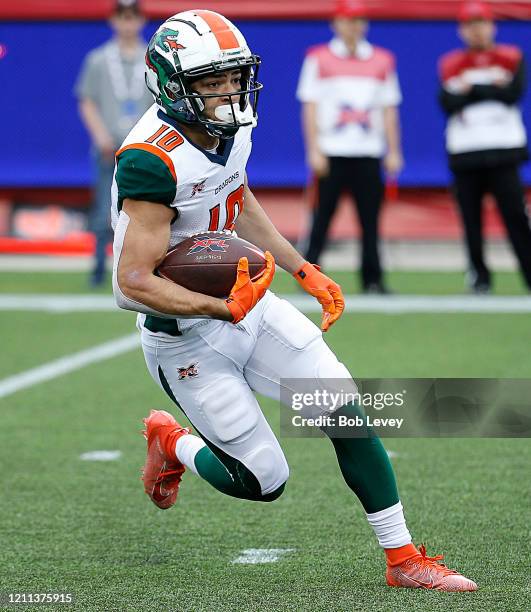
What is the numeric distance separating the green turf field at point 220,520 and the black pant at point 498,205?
2399 millimetres

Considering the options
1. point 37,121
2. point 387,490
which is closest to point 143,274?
point 387,490

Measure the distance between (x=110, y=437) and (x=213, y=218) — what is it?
206 cm

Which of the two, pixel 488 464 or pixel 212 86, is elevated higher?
pixel 212 86

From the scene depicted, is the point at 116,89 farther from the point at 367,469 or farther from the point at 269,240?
the point at 367,469

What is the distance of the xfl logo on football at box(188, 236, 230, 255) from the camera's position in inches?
141

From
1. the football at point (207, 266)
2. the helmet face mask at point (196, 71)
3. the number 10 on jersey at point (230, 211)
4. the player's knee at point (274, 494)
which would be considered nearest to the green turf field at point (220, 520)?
the player's knee at point (274, 494)

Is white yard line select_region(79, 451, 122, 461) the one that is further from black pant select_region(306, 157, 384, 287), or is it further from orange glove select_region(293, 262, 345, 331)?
black pant select_region(306, 157, 384, 287)

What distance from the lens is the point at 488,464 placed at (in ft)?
16.6

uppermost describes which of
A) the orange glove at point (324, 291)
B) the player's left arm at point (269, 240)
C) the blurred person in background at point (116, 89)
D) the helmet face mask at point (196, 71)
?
the helmet face mask at point (196, 71)

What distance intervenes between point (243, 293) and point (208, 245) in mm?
197

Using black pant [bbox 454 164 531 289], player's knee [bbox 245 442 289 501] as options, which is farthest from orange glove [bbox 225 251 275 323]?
black pant [bbox 454 164 531 289]

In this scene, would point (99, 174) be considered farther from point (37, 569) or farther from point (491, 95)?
point (37, 569)

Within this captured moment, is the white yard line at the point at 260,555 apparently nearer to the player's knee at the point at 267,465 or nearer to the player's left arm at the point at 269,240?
the player's knee at the point at 267,465

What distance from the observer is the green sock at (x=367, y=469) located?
3.67 metres
